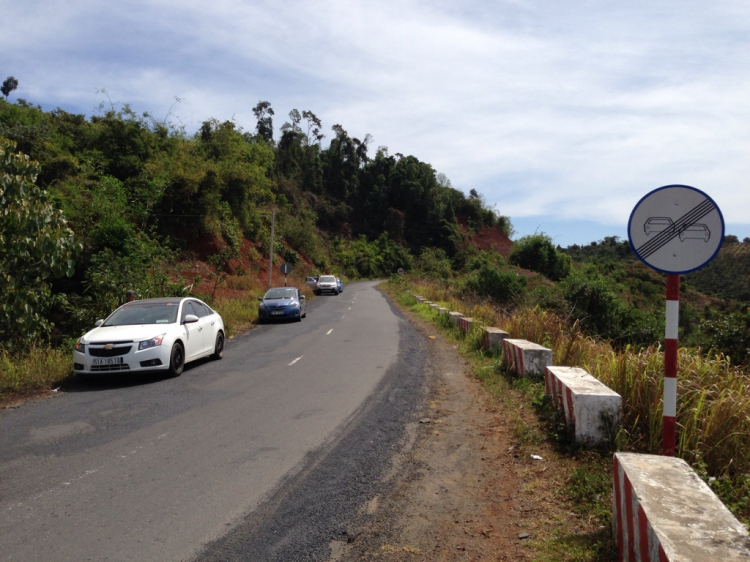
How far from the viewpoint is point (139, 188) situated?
34094 mm

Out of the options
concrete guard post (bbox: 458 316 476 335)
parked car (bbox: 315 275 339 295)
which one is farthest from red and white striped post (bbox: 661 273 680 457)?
parked car (bbox: 315 275 339 295)

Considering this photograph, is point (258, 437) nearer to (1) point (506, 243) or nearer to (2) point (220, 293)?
(2) point (220, 293)

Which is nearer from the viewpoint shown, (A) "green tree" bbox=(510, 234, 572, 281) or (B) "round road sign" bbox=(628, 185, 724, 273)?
(B) "round road sign" bbox=(628, 185, 724, 273)

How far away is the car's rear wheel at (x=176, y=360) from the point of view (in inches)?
419

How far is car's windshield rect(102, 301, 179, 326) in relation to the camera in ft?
36.8

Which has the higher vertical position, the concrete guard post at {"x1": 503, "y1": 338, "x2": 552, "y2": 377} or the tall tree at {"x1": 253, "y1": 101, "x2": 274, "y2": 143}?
the tall tree at {"x1": 253, "y1": 101, "x2": 274, "y2": 143}

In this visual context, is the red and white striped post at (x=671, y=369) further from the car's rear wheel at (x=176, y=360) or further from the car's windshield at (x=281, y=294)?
the car's windshield at (x=281, y=294)

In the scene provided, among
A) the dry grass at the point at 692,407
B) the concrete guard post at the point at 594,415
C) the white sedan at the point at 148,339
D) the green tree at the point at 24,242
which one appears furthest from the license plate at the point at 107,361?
the dry grass at the point at 692,407

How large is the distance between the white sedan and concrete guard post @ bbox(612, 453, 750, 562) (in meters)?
8.47

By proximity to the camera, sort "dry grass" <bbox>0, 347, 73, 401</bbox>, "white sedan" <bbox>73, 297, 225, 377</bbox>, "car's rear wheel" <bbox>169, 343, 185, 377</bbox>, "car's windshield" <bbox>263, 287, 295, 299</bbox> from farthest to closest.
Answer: "car's windshield" <bbox>263, 287, 295, 299</bbox> → "car's rear wheel" <bbox>169, 343, 185, 377</bbox> → "white sedan" <bbox>73, 297, 225, 377</bbox> → "dry grass" <bbox>0, 347, 73, 401</bbox>

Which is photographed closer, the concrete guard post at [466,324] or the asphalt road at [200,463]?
the asphalt road at [200,463]

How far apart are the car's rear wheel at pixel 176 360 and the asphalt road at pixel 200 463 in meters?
0.31

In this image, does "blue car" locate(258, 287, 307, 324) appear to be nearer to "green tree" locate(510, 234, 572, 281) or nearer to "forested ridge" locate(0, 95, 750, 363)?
"forested ridge" locate(0, 95, 750, 363)

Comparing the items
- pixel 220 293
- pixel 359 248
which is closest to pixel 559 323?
pixel 220 293
